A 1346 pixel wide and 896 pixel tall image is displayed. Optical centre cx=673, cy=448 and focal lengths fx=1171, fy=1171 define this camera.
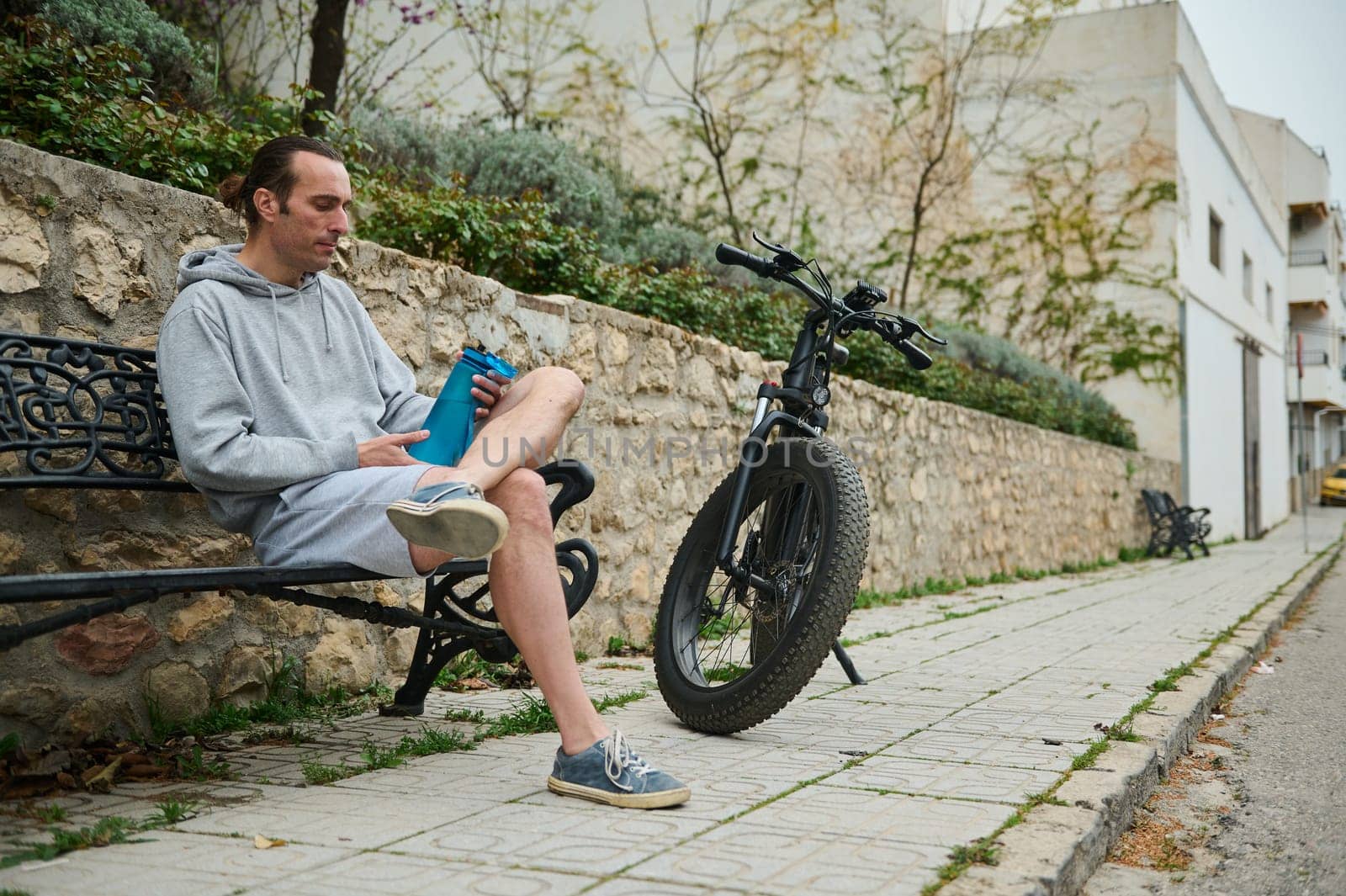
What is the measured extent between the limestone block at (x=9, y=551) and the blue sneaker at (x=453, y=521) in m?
0.96

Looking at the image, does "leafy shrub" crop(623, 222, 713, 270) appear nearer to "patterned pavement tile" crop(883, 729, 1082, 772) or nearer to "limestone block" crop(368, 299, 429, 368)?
"limestone block" crop(368, 299, 429, 368)

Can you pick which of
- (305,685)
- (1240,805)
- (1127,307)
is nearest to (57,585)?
(305,685)

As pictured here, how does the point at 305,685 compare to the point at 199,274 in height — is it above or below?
below

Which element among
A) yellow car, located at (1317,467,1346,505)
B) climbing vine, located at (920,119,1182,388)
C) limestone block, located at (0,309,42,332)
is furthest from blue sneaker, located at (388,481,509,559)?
yellow car, located at (1317,467,1346,505)

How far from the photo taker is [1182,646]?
5.57 m

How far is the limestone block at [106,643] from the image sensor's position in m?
2.72

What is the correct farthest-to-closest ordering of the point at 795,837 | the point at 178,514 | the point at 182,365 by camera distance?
the point at 178,514, the point at 182,365, the point at 795,837

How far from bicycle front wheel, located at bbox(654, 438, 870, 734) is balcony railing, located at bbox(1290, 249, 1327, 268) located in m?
35.5

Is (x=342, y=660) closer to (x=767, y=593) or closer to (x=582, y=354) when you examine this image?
(x=767, y=593)

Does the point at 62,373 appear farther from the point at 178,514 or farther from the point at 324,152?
the point at 324,152

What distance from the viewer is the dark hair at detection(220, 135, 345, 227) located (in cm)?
277

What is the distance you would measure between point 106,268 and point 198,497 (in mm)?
613

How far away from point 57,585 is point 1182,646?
16.6ft

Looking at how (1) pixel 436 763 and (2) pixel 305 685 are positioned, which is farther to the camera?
(2) pixel 305 685
